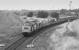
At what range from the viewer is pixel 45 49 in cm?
2389

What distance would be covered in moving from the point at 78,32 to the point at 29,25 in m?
12.3

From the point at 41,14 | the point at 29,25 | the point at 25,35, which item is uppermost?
the point at 29,25

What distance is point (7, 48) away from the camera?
24.2 m

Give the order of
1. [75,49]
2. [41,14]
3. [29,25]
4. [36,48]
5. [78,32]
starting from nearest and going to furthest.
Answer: [75,49] < [36,48] < [29,25] < [78,32] < [41,14]

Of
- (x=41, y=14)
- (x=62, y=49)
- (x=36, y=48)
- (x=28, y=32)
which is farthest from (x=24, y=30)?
(x=41, y=14)

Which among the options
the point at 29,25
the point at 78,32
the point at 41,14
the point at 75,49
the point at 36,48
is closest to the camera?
the point at 75,49

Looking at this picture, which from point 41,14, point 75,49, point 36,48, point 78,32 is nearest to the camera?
point 75,49

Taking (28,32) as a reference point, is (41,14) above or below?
below

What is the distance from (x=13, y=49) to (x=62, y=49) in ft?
23.0

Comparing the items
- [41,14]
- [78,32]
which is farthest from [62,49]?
[41,14]

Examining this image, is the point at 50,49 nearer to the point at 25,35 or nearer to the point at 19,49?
the point at 19,49

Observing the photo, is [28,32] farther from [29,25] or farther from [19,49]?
[19,49]

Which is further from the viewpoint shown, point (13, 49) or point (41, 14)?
point (41, 14)

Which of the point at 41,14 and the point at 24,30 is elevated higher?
the point at 24,30
